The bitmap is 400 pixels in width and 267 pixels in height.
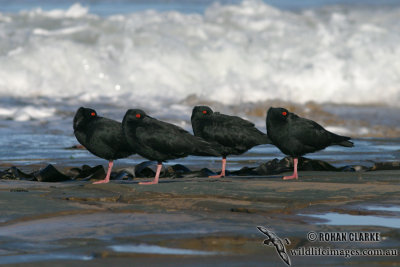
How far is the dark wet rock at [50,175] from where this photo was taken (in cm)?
765

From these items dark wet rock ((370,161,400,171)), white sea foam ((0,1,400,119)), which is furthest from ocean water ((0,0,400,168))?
dark wet rock ((370,161,400,171))

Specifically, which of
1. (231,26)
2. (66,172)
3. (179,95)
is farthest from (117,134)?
(231,26)

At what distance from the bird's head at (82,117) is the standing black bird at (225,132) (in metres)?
1.08

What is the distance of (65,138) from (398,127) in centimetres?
691

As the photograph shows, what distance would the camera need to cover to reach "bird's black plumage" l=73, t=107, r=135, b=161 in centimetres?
703

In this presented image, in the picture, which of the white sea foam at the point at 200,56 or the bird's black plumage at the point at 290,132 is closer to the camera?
the bird's black plumage at the point at 290,132

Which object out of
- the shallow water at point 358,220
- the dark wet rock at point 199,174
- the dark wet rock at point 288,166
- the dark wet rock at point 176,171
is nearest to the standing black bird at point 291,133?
the dark wet rock at point 288,166

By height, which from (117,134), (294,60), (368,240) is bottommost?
(368,240)

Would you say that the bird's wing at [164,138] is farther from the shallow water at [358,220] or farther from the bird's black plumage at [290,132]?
the shallow water at [358,220]

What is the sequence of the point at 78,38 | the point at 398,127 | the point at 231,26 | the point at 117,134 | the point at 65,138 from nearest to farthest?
the point at 117,134
the point at 65,138
the point at 398,127
the point at 78,38
the point at 231,26

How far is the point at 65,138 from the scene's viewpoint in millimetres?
12914

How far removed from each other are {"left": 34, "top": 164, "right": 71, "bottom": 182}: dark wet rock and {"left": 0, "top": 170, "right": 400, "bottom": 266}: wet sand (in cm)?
71

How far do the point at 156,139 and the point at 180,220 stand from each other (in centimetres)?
204

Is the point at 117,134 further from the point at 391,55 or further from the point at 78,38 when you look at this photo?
the point at 78,38
